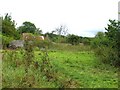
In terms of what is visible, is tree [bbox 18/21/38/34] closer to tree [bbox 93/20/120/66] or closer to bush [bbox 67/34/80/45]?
bush [bbox 67/34/80/45]

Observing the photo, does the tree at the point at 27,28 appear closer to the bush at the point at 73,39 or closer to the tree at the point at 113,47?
the bush at the point at 73,39

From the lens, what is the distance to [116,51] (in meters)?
12.8

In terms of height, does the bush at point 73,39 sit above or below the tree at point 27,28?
below

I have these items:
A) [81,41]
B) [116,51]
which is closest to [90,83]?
[116,51]

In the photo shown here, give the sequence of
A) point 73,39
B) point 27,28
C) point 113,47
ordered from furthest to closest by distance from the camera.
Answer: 1. point 27,28
2. point 73,39
3. point 113,47

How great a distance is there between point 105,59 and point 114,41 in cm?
114

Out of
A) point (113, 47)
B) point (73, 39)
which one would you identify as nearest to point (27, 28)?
A: point (73, 39)

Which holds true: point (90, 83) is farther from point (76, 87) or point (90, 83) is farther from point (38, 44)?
point (38, 44)

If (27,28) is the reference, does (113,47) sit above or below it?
below

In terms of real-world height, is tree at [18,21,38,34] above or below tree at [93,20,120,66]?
above

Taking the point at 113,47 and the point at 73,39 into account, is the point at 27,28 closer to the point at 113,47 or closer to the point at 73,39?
the point at 73,39

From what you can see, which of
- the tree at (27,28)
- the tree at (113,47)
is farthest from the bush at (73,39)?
the tree at (113,47)

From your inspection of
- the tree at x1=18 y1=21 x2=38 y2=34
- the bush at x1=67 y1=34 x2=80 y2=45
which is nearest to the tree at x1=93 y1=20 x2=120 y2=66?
the bush at x1=67 y1=34 x2=80 y2=45

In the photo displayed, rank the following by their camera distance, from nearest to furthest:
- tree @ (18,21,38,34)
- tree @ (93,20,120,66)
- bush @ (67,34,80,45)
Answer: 1. tree @ (93,20,120,66)
2. bush @ (67,34,80,45)
3. tree @ (18,21,38,34)
